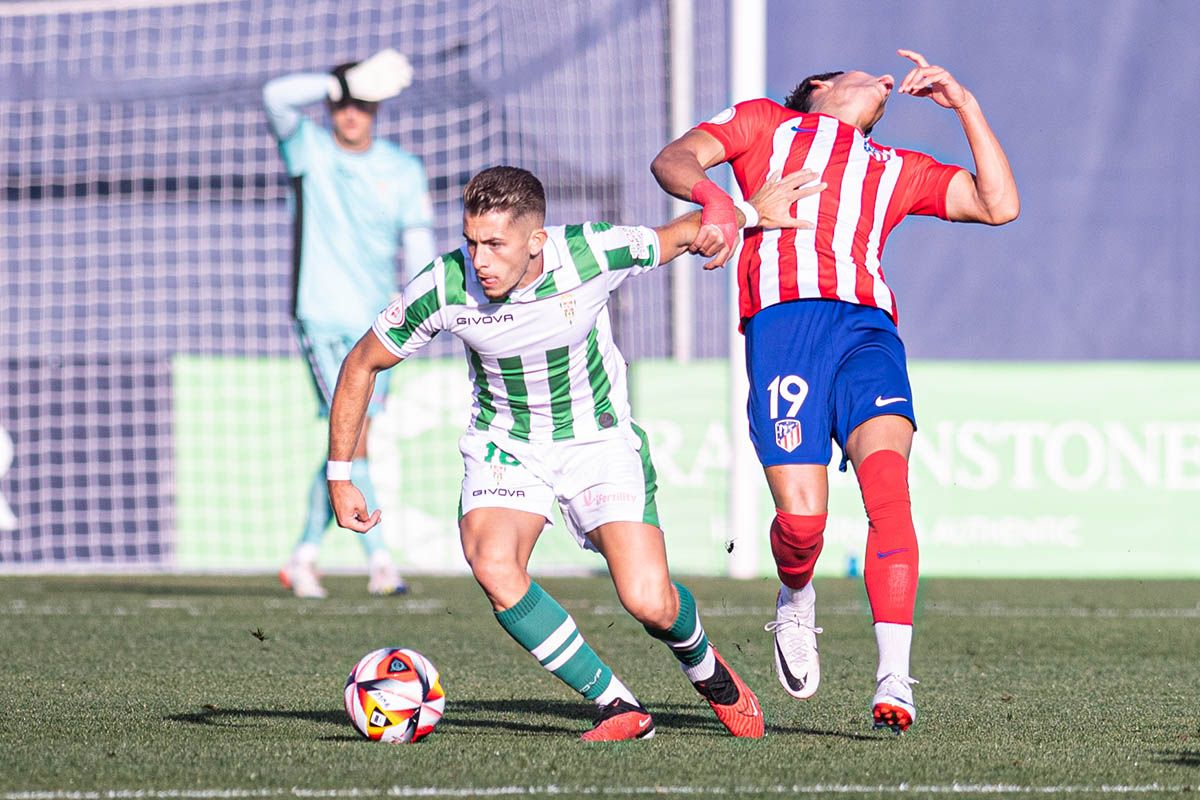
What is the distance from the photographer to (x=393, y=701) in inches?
185

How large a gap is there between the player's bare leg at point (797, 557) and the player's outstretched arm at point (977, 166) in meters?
0.95

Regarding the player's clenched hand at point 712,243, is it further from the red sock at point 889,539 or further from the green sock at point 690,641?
the green sock at point 690,641

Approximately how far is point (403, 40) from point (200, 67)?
192cm

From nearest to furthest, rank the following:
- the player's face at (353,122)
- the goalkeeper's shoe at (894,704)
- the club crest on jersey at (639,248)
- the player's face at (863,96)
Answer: the goalkeeper's shoe at (894,704) → the club crest on jersey at (639,248) → the player's face at (863,96) → the player's face at (353,122)

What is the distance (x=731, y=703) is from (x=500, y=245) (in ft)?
4.60

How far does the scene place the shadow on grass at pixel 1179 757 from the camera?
434 cm

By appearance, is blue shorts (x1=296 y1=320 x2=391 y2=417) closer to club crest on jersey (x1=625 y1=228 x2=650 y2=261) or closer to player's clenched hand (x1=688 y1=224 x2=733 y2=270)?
club crest on jersey (x1=625 y1=228 x2=650 y2=261)

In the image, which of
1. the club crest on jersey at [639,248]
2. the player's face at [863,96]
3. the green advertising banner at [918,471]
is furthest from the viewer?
the green advertising banner at [918,471]

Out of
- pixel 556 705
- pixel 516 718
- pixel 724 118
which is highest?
pixel 724 118

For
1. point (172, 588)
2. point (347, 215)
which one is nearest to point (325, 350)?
point (347, 215)

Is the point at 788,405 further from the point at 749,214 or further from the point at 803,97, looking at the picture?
the point at 803,97

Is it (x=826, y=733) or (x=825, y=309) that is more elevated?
(x=825, y=309)

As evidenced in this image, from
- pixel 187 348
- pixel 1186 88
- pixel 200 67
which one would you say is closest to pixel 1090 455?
pixel 1186 88

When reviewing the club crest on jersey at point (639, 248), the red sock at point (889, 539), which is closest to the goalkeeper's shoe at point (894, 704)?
the red sock at point (889, 539)
